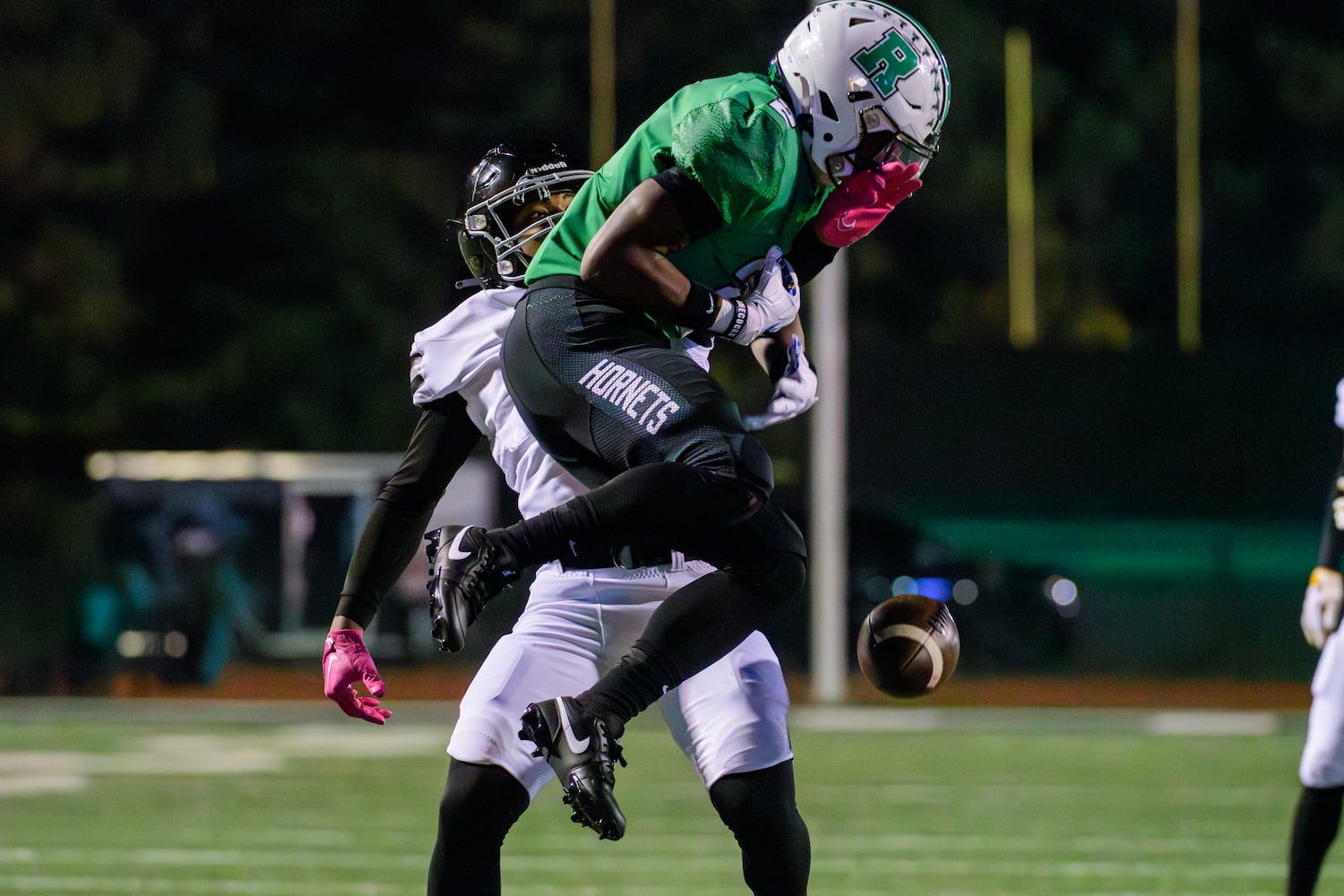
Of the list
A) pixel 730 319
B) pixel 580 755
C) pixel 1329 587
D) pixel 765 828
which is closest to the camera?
pixel 580 755

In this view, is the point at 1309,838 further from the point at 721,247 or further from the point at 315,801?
the point at 315,801

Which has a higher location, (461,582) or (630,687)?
(461,582)

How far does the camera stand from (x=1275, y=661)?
53.4 feet

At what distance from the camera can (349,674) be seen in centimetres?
395

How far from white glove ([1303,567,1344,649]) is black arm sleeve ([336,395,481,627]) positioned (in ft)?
8.32

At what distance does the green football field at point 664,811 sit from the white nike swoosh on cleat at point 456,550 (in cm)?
301

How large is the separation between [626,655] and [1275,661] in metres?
13.5

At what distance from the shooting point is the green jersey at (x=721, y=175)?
3518mm

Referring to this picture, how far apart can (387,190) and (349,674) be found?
66.0 feet

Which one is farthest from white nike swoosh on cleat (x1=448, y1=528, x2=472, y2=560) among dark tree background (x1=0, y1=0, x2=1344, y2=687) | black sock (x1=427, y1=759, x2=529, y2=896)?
dark tree background (x1=0, y1=0, x2=1344, y2=687)

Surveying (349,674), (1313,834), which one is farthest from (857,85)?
(1313,834)

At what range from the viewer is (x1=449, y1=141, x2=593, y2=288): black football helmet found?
4.12 meters

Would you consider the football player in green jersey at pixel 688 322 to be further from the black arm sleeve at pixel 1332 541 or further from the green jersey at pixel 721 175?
the black arm sleeve at pixel 1332 541

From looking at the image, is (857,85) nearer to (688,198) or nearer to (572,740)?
(688,198)
